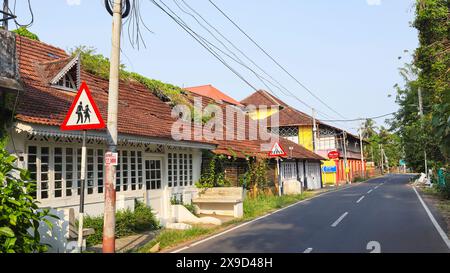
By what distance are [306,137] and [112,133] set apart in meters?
38.2

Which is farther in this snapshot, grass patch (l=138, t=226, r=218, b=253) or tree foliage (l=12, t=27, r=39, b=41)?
tree foliage (l=12, t=27, r=39, b=41)

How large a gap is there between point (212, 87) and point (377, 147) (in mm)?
64060

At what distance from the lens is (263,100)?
50.8m

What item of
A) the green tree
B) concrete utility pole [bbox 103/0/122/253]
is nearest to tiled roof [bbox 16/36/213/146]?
concrete utility pole [bbox 103/0/122/253]

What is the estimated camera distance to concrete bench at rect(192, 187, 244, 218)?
51.1 feet

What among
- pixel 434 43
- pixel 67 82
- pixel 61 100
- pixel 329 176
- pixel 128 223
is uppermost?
pixel 434 43

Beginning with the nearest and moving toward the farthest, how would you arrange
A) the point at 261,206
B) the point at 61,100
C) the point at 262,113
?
the point at 61,100
the point at 261,206
the point at 262,113

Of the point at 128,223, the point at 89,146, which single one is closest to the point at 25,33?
the point at 89,146

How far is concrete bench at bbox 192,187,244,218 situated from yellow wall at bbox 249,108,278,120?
3174 centimetres

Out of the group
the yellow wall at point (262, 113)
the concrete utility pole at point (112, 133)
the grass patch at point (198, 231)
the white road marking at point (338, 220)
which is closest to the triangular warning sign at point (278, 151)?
the grass patch at point (198, 231)

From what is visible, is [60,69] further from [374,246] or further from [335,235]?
[374,246]

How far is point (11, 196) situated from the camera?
6.11 m

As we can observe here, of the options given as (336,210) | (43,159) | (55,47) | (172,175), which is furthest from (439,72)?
(43,159)

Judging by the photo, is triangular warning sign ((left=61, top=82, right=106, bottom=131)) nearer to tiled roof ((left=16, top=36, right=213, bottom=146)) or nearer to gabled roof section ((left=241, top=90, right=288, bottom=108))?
tiled roof ((left=16, top=36, right=213, bottom=146))
